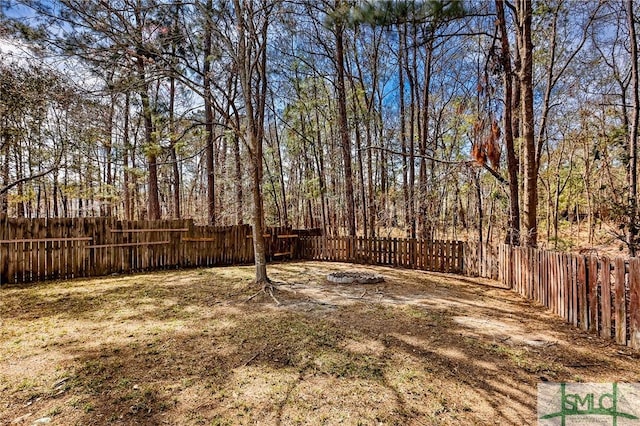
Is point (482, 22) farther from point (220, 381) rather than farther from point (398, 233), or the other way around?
point (398, 233)

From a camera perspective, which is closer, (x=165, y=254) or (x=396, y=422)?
(x=396, y=422)

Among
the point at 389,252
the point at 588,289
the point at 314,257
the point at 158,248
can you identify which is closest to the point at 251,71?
the point at 158,248

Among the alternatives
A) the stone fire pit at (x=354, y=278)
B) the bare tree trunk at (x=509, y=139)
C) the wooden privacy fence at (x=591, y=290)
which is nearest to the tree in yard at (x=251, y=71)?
the stone fire pit at (x=354, y=278)

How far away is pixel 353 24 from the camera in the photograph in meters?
7.24

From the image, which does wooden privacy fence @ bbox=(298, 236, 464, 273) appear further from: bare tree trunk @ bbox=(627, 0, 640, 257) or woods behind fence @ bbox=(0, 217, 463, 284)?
bare tree trunk @ bbox=(627, 0, 640, 257)

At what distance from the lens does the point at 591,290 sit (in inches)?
146

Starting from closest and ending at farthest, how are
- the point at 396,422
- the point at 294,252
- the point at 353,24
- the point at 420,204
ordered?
the point at 396,422, the point at 353,24, the point at 420,204, the point at 294,252

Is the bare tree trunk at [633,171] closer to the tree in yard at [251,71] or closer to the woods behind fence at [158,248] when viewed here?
the woods behind fence at [158,248]

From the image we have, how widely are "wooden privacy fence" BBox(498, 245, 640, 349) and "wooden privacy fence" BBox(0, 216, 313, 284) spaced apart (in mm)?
7733

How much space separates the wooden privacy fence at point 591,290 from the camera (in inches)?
126

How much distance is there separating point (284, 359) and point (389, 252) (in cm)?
681

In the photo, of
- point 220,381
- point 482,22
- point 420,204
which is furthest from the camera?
point 420,204

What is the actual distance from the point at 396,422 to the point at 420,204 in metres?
6.97

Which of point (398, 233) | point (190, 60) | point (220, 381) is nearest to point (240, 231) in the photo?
point (190, 60)
